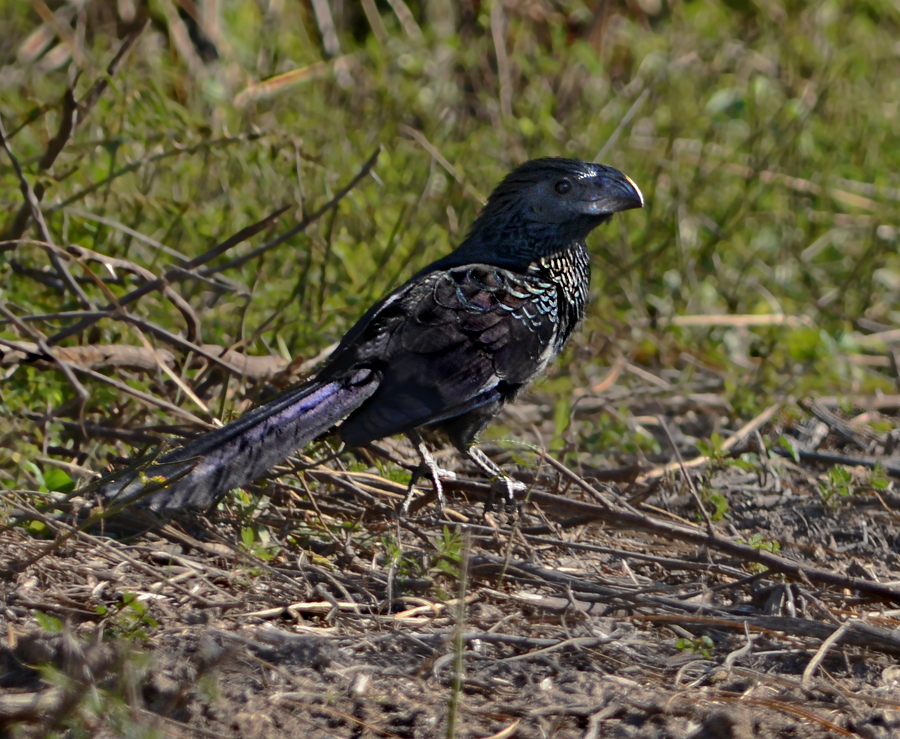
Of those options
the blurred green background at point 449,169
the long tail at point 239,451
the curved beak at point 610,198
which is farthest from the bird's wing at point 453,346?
the blurred green background at point 449,169

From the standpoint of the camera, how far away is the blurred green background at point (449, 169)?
4293 mm

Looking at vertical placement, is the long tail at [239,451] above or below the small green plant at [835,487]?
above

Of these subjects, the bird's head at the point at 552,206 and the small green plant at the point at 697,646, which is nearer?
the small green plant at the point at 697,646

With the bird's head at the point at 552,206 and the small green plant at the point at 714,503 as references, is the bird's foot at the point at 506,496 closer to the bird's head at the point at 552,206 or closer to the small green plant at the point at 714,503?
the small green plant at the point at 714,503

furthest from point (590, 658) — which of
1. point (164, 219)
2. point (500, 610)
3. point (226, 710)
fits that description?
point (164, 219)

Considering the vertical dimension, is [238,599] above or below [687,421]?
above

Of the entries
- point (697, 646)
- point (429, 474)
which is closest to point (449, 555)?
point (429, 474)

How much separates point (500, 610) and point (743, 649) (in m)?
0.66

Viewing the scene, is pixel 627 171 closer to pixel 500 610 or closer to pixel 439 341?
pixel 439 341

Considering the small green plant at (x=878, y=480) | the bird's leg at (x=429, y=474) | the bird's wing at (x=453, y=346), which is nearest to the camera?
the bird's wing at (x=453, y=346)

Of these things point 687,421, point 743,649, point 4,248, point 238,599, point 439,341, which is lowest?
point 687,421

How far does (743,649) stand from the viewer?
273 centimetres

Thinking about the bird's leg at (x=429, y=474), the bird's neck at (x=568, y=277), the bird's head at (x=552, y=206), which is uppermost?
the bird's head at (x=552, y=206)

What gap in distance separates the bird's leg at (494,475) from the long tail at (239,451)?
0.57 meters
